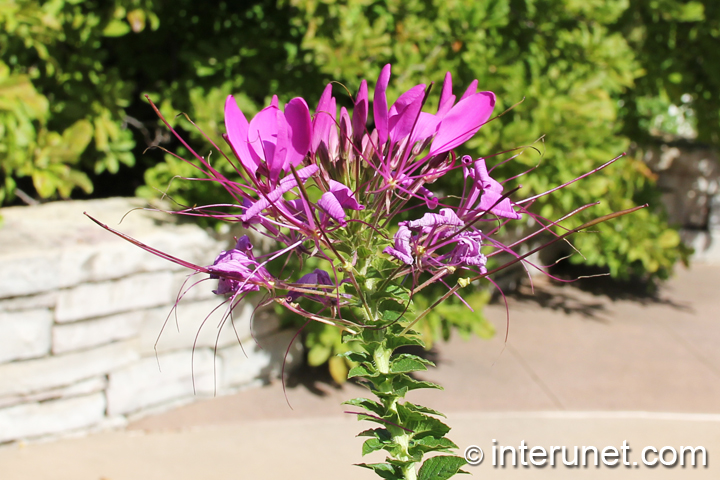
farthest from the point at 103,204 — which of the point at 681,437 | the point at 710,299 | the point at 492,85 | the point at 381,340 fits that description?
the point at 710,299

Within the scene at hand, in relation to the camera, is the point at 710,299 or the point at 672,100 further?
the point at 710,299

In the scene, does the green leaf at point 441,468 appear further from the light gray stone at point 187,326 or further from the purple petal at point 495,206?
the light gray stone at point 187,326

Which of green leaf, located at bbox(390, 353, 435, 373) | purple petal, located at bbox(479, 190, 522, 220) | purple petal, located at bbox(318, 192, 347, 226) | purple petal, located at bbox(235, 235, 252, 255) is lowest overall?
green leaf, located at bbox(390, 353, 435, 373)

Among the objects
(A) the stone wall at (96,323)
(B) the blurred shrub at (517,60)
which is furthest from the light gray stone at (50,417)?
(B) the blurred shrub at (517,60)

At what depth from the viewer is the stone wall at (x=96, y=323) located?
2707 mm

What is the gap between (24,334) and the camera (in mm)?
2709

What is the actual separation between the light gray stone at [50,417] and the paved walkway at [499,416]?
0.26ft

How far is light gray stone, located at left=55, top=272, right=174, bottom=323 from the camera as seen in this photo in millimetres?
2779

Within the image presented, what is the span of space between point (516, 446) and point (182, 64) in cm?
311

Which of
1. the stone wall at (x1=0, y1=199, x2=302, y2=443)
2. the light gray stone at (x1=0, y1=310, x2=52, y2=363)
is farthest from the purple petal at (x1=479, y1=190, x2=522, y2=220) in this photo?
the light gray stone at (x1=0, y1=310, x2=52, y2=363)

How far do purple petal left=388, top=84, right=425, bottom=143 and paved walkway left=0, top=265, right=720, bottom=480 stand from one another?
2.36 metres

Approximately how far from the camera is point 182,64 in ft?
13.1

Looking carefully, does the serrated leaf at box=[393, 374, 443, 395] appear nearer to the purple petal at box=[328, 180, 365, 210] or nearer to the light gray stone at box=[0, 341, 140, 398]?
the purple petal at box=[328, 180, 365, 210]

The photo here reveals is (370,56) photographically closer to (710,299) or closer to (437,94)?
(437,94)
